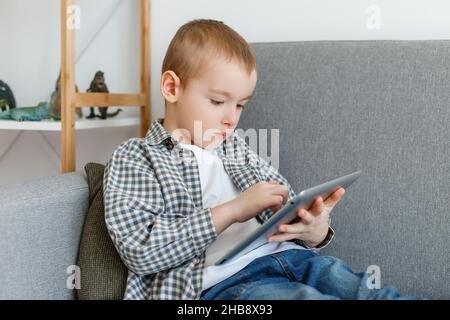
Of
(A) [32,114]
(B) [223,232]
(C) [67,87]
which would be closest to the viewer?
(B) [223,232]

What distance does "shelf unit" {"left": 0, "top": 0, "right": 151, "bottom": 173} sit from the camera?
54.1 inches

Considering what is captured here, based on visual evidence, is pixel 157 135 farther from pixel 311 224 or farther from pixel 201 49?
pixel 311 224

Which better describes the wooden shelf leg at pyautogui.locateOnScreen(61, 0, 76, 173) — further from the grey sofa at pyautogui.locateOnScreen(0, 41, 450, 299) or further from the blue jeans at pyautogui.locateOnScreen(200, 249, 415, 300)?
the blue jeans at pyautogui.locateOnScreen(200, 249, 415, 300)

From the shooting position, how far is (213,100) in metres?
1.11

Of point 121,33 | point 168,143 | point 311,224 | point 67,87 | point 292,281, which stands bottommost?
point 292,281

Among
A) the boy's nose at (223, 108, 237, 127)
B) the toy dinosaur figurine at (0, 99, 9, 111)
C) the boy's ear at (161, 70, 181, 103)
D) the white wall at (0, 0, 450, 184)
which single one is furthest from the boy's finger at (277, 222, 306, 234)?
the toy dinosaur figurine at (0, 99, 9, 111)

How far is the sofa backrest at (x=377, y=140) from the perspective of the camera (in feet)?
3.84

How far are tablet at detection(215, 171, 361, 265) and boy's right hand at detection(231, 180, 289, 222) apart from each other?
0.05 metres

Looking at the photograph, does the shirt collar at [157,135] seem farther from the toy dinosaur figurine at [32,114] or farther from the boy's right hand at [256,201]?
the toy dinosaur figurine at [32,114]

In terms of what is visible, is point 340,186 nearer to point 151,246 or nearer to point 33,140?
point 151,246

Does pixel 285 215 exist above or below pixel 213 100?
below

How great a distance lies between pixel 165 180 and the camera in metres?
1.07

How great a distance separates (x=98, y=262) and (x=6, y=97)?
946 millimetres

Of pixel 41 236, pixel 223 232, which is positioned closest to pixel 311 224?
pixel 223 232
